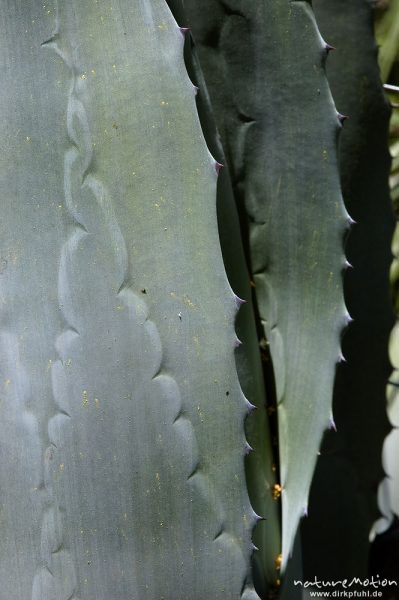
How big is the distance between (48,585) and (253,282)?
0.42 metres

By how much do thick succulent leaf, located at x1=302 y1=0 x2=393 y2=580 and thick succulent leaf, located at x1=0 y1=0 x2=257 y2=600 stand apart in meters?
0.37

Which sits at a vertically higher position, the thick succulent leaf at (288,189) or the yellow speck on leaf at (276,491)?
the thick succulent leaf at (288,189)

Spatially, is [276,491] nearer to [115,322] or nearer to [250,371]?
[250,371]

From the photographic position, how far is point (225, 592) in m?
0.72

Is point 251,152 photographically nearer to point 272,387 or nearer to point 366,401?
point 272,387

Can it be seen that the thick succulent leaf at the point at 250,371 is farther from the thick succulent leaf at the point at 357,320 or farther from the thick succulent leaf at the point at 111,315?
the thick succulent leaf at the point at 357,320

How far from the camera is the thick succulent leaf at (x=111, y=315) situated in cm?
67

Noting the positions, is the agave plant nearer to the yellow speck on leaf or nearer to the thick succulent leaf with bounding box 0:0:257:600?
the thick succulent leaf with bounding box 0:0:257:600

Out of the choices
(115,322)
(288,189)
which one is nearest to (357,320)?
(288,189)

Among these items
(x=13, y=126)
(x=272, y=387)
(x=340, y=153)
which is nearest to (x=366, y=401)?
(x=272, y=387)

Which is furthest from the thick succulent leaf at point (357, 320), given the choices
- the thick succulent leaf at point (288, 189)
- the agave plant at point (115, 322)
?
the agave plant at point (115, 322)

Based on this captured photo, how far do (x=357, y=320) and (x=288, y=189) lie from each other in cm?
27

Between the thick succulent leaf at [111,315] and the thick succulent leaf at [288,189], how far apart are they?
0.18 m

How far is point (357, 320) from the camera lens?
1.02m
